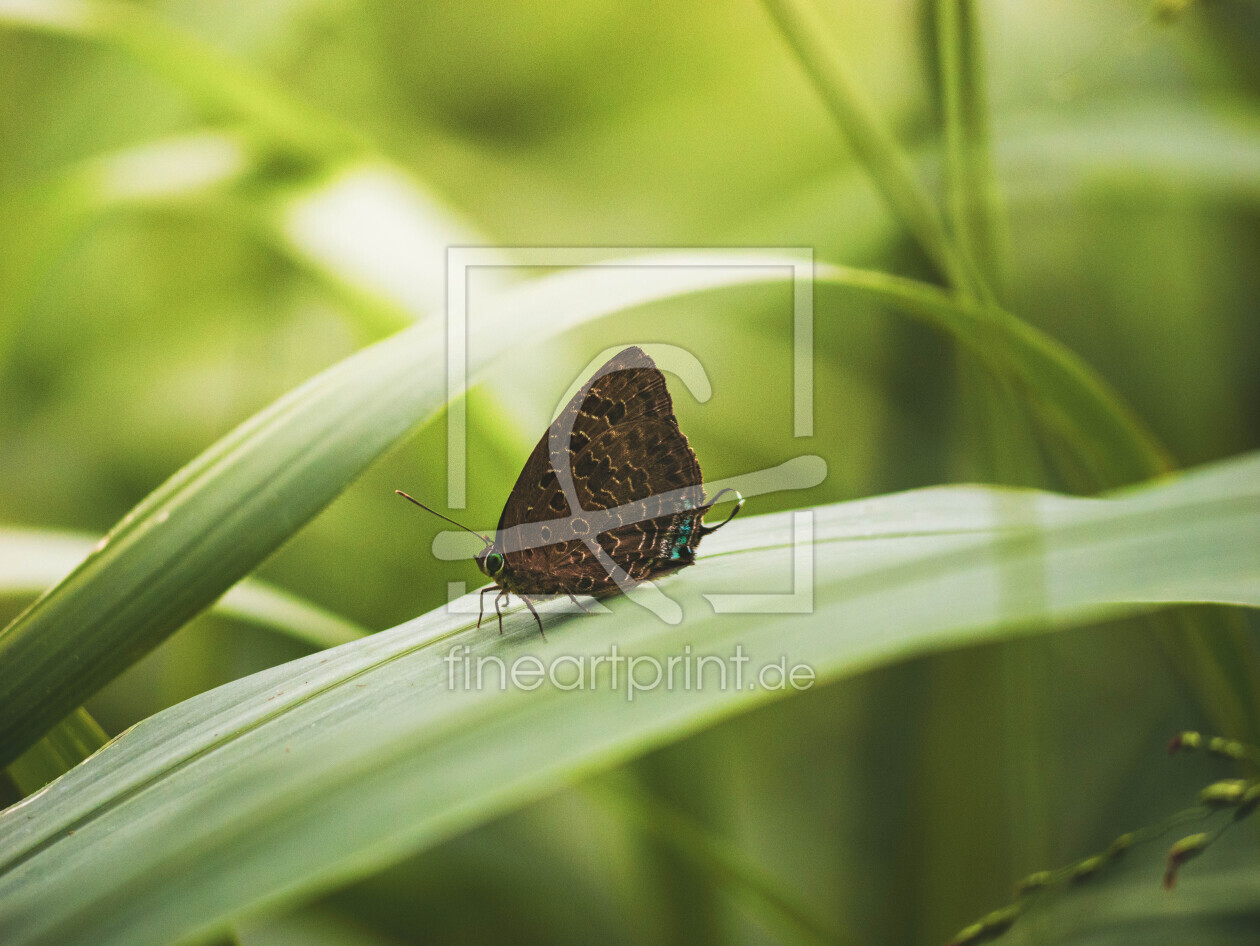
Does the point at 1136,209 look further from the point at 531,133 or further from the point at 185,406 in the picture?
the point at 185,406

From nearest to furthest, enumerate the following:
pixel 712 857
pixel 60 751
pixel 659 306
Answer: pixel 60 751 → pixel 712 857 → pixel 659 306

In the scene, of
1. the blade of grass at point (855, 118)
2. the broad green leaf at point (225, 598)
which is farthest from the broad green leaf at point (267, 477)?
the broad green leaf at point (225, 598)

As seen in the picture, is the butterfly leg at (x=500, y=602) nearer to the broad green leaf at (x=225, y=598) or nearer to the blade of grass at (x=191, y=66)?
the broad green leaf at (x=225, y=598)

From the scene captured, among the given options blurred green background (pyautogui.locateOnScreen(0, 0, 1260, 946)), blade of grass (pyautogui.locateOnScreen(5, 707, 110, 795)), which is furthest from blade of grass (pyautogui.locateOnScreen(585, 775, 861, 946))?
blade of grass (pyautogui.locateOnScreen(5, 707, 110, 795))

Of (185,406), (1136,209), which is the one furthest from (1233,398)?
(185,406)

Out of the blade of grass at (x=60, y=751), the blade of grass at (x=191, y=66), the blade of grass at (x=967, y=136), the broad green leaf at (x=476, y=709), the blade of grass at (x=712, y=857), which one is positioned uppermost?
the blade of grass at (x=191, y=66)

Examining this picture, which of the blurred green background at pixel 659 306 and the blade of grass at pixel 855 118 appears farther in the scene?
the blurred green background at pixel 659 306
